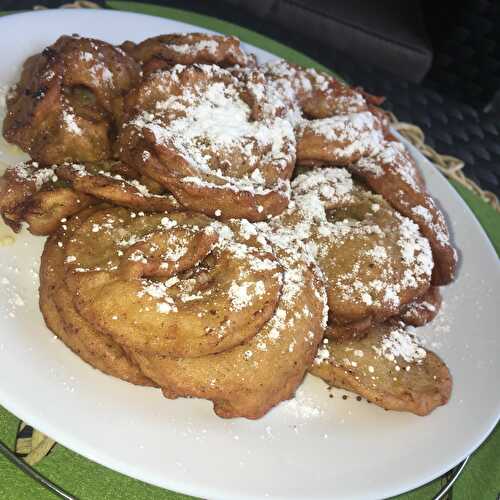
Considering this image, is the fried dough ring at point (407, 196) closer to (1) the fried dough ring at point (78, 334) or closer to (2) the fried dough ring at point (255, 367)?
(2) the fried dough ring at point (255, 367)

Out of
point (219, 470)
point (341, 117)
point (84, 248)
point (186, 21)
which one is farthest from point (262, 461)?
point (186, 21)

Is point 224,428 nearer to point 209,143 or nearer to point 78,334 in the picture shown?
point 78,334

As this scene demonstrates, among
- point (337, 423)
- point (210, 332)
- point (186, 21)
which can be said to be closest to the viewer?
point (210, 332)

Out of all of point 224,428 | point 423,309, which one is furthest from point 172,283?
point 423,309

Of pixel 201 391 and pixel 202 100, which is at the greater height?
pixel 202 100

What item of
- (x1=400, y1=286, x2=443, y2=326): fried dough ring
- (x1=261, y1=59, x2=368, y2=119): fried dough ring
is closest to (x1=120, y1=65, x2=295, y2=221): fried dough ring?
(x1=261, y1=59, x2=368, y2=119): fried dough ring

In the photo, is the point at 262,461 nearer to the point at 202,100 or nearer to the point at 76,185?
the point at 76,185

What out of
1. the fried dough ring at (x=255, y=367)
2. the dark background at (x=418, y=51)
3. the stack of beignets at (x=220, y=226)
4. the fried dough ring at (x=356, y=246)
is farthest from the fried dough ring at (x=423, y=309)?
the dark background at (x=418, y=51)
